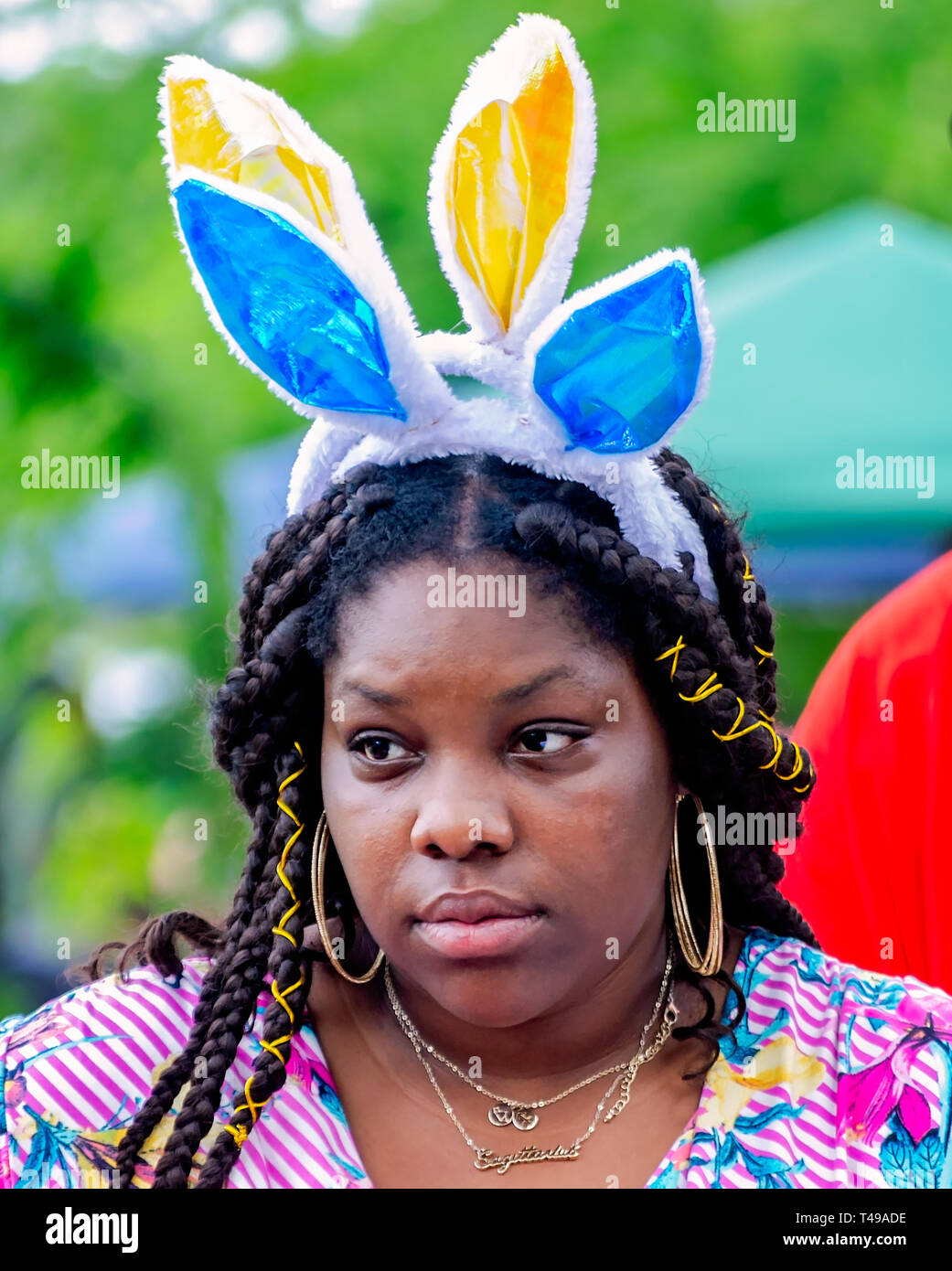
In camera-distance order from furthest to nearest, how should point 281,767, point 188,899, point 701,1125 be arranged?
1. point 188,899
2. point 281,767
3. point 701,1125

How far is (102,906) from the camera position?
5281mm

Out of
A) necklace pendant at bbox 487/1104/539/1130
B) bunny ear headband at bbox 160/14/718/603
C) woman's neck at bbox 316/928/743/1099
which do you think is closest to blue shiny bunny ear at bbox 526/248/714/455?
bunny ear headband at bbox 160/14/718/603

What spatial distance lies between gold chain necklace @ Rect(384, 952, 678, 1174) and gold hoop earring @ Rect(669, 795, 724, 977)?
45mm

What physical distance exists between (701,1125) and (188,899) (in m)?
3.52

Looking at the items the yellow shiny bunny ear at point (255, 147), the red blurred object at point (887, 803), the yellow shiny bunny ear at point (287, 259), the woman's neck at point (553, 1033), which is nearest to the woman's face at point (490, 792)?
the woman's neck at point (553, 1033)

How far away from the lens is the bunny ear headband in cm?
182

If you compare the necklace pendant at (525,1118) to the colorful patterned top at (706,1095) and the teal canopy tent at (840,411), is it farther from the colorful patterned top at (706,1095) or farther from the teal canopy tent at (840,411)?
the teal canopy tent at (840,411)

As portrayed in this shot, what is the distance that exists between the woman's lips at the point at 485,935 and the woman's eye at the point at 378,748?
0.70 ft

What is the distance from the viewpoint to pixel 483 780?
1817 millimetres

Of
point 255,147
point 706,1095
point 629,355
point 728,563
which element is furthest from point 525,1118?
point 255,147

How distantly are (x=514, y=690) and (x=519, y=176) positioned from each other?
0.66 metres

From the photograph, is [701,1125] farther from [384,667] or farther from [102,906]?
[102,906]

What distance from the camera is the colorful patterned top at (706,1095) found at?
1885 millimetres
